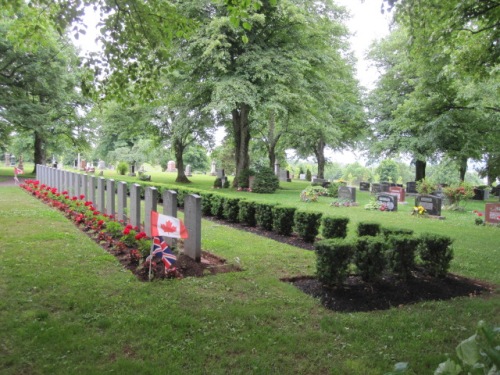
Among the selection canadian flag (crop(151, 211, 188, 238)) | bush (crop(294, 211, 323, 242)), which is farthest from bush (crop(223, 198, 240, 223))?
canadian flag (crop(151, 211, 188, 238))

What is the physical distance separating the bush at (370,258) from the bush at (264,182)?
55.3 feet

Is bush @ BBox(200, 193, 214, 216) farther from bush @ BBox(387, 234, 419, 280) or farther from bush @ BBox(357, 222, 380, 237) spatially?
bush @ BBox(387, 234, 419, 280)

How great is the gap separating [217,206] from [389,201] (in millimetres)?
8588

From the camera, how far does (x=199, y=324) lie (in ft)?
13.2

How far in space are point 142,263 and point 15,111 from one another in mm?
24298

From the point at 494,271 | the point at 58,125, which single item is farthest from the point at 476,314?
the point at 58,125

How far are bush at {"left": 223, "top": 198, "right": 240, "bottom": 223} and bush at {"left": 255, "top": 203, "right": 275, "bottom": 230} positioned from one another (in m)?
1.05

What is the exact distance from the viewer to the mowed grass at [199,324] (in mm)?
3305

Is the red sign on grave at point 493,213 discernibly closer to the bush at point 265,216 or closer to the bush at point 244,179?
the bush at point 265,216

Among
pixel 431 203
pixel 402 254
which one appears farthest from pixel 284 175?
pixel 402 254

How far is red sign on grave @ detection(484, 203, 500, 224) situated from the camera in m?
12.7

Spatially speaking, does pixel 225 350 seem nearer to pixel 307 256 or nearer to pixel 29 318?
pixel 29 318

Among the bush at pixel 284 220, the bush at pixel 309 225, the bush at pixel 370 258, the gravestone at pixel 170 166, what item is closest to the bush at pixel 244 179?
the bush at pixel 284 220

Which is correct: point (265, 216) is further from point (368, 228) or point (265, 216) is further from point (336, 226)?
point (368, 228)
